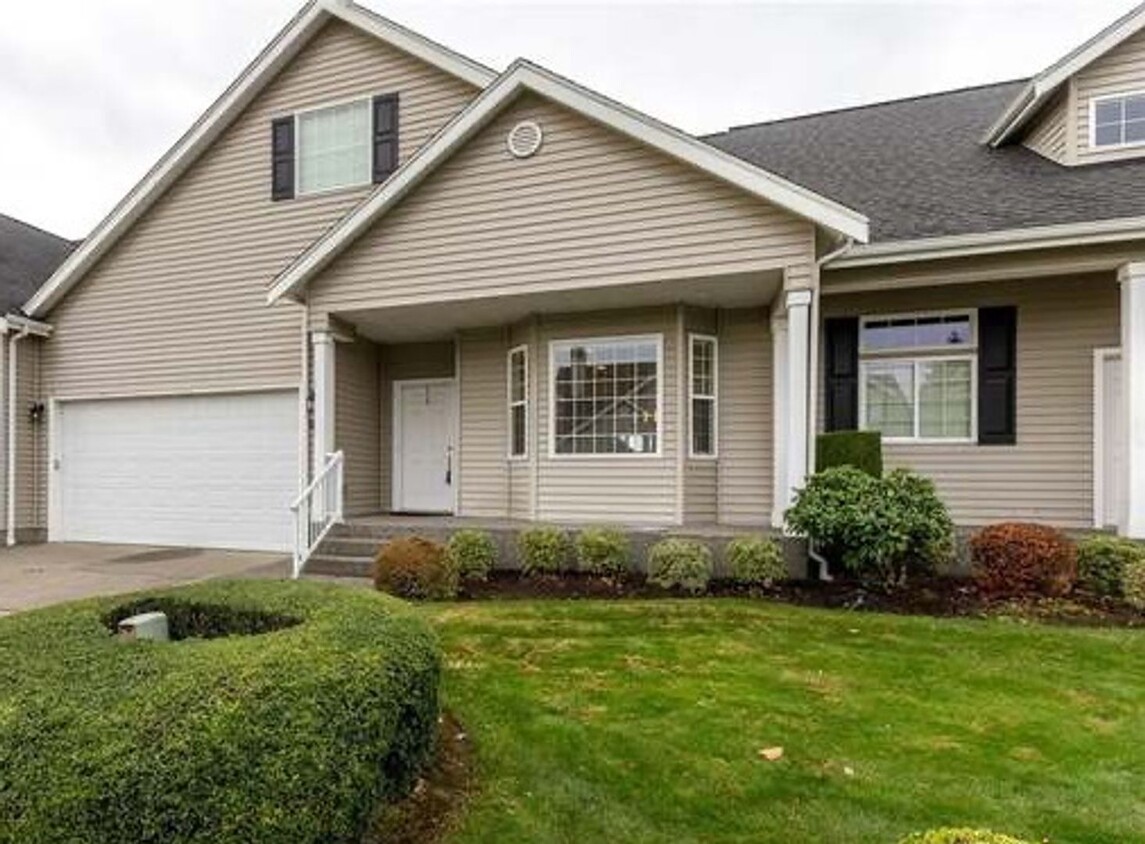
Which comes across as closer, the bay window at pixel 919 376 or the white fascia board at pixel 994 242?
the white fascia board at pixel 994 242

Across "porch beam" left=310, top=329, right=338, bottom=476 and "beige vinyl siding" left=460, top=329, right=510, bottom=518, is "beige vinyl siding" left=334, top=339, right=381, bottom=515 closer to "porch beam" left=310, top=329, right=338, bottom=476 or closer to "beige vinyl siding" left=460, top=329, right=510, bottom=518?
"porch beam" left=310, top=329, right=338, bottom=476

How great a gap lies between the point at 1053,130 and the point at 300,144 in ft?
35.6

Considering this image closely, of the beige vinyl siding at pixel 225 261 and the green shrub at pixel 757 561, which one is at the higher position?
the beige vinyl siding at pixel 225 261

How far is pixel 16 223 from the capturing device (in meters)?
16.9

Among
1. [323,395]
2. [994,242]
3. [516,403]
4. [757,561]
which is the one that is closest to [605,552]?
[757,561]

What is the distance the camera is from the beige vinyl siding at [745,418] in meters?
10.0

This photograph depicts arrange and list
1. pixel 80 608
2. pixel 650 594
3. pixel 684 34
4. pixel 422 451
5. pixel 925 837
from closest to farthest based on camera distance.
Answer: pixel 925 837 < pixel 80 608 < pixel 650 594 < pixel 422 451 < pixel 684 34

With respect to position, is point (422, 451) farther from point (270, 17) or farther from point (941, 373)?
A: point (270, 17)

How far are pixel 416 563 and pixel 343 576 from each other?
5.80 feet

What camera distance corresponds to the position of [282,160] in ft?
40.9

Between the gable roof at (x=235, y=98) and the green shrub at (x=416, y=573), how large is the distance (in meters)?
6.94

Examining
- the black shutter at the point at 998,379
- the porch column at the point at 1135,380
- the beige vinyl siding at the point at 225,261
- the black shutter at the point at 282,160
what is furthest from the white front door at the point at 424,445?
the porch column at the point at 1135,380

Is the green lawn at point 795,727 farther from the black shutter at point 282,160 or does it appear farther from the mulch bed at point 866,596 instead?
the black shutter at point 282,160

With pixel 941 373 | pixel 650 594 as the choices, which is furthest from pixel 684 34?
pixel 650 594
